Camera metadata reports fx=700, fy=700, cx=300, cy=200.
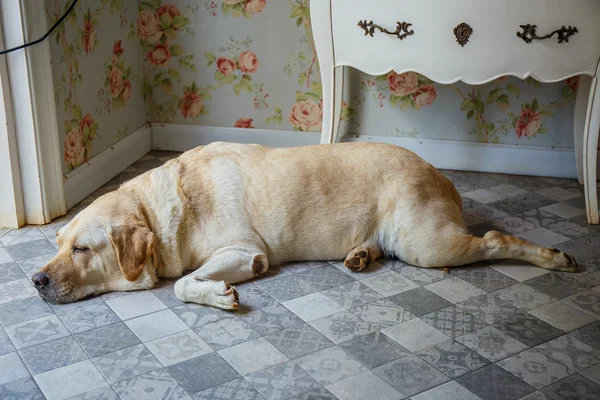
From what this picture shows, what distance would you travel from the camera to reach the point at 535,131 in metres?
3.06

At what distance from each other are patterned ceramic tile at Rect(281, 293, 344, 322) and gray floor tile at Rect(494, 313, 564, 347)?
1.48 feet

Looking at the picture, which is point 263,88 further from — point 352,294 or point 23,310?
point 23,310

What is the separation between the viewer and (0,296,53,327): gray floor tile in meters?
1.89

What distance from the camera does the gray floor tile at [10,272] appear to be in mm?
2107

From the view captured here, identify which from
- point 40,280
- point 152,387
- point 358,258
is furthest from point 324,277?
point 40,280

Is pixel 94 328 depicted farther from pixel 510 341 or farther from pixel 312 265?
pixel 510 341

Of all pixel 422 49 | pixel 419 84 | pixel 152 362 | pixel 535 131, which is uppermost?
pixel 422 49

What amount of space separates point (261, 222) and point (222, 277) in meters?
0.21

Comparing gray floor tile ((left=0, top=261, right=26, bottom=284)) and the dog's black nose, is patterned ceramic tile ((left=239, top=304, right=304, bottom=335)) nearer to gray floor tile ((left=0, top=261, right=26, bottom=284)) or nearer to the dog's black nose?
the dog's black nose

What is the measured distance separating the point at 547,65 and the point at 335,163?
0.85 meters

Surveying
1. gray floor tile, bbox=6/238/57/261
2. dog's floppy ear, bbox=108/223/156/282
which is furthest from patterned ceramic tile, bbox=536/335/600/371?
gray floor tile, bbox=6/238/57/261

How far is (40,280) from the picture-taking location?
1.93 metres

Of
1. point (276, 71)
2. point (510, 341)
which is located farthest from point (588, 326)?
point (276, 71)

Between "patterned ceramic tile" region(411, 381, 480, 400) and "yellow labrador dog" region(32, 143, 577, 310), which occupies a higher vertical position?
"yellow labrador dog" region(32, 143, 577, 310)
